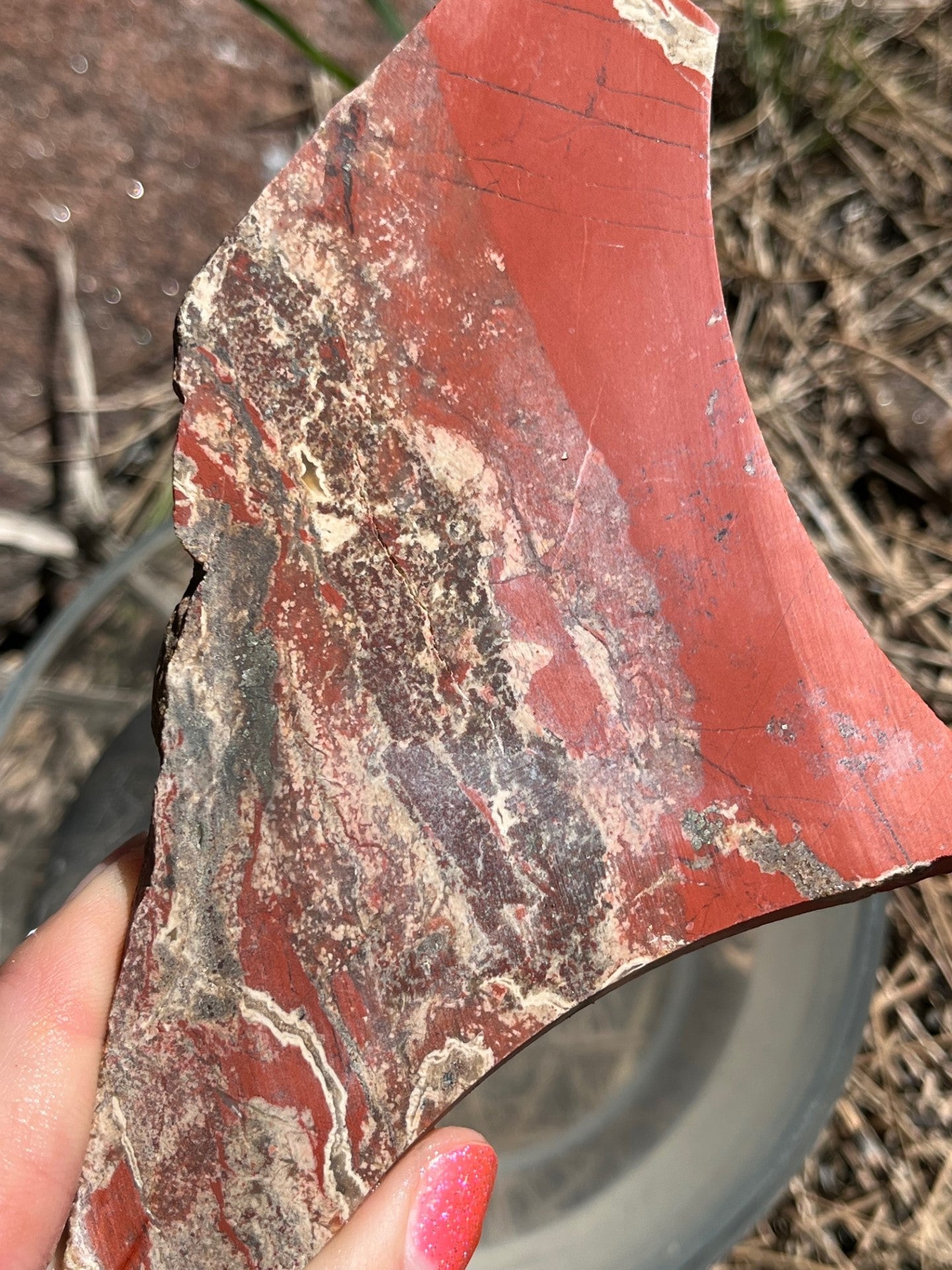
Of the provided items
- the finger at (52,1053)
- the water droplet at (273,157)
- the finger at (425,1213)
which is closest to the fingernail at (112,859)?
the finger at (52,1053)

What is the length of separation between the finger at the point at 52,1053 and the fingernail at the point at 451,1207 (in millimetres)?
241

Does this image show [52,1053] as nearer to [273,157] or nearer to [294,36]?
[294,36]

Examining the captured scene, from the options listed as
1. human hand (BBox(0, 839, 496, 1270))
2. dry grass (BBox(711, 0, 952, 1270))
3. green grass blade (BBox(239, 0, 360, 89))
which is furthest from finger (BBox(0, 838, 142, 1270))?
dry grass (BBox(711, 0, 952, 1270))

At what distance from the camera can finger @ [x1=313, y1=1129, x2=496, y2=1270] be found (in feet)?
2.11

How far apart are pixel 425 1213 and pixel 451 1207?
0.02 meters

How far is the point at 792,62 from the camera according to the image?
127cm

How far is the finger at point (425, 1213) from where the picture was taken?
0.64 meters

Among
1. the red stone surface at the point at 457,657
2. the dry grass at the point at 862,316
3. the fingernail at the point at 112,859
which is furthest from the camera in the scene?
the dry grass at the point at 862,316

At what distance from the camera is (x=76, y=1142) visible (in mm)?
711

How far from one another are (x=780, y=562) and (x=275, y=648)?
34 centimetres

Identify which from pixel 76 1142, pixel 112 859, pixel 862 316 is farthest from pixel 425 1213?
pixel 862 316

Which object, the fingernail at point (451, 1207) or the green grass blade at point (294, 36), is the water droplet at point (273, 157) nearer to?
the green grass blade at point (294, 36)

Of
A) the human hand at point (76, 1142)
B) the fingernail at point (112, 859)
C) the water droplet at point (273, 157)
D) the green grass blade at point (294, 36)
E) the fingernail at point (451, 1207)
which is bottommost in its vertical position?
the fingernail at point (451, 1207)

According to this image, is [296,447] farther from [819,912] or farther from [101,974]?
[819,912]
